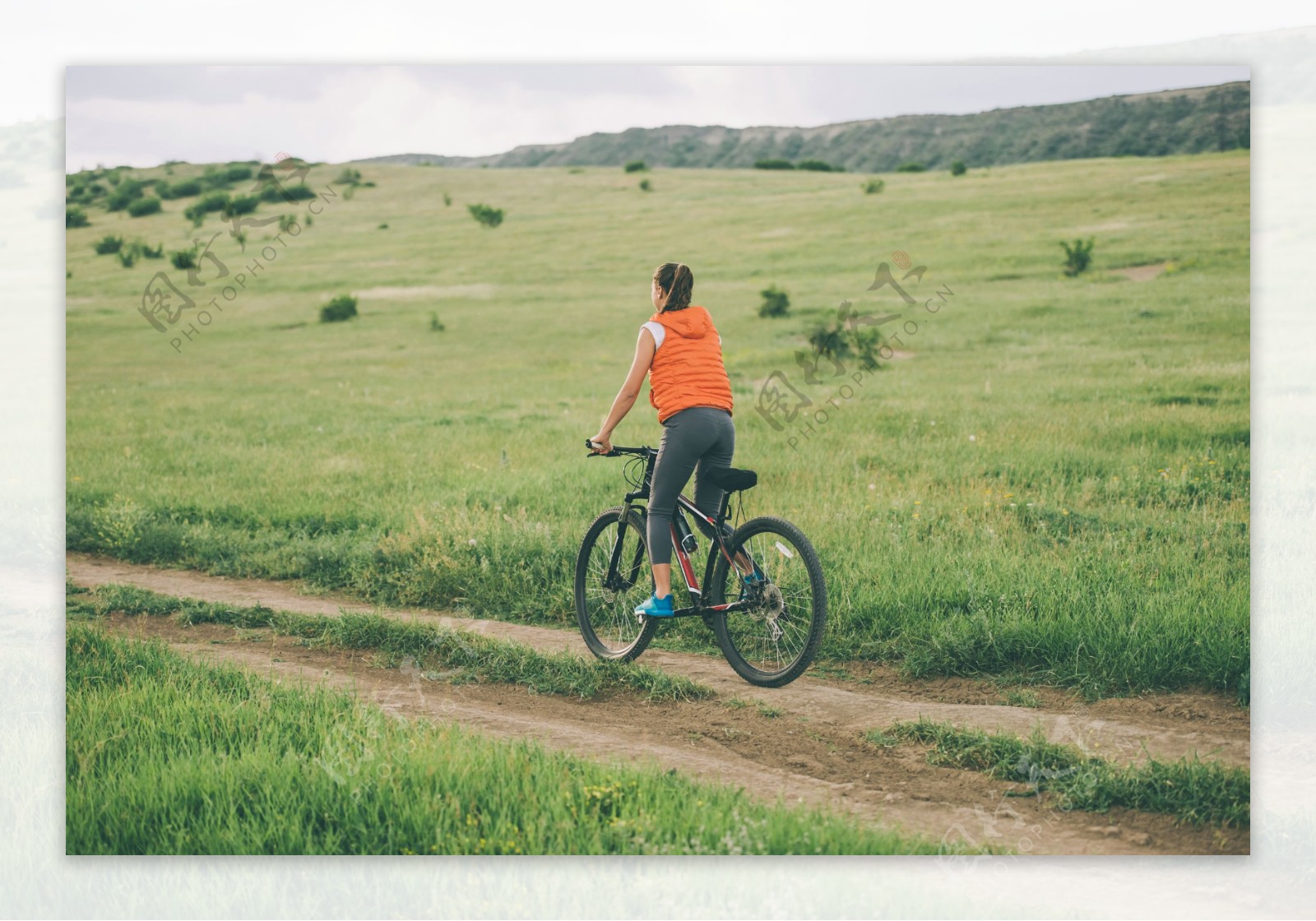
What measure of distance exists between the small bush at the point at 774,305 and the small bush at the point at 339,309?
875 centimetres

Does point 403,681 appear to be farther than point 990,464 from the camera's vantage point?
No

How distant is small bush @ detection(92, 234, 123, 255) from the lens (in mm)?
9742

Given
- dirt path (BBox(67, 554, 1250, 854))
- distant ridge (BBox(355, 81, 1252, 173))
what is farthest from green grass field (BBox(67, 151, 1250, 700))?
distant ridge (BBox(355, 81, 1252, 173))

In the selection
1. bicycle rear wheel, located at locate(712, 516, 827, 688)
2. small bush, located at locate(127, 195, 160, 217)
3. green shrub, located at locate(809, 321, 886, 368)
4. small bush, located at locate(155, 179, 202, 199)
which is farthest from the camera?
green shrub, located at locate(809, 321, 886, 368)

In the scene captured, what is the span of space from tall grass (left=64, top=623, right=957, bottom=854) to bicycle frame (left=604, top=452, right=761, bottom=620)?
126 cm

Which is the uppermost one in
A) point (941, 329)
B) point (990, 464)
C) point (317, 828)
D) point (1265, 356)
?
point (941, 329)

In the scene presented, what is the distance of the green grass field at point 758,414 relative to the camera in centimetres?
650

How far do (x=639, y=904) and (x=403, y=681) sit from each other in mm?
2118

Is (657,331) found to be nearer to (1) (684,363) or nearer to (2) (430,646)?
(1) (684,363)

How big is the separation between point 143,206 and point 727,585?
7753 mm

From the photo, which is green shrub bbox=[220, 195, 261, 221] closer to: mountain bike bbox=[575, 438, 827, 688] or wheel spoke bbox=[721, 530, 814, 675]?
mountain bike bbox=[575, 438, 827, 688]

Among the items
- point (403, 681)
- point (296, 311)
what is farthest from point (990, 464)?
point (296, 311)

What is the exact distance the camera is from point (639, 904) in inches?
188

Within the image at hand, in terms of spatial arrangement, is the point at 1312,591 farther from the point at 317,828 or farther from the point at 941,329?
the point at 941,329
